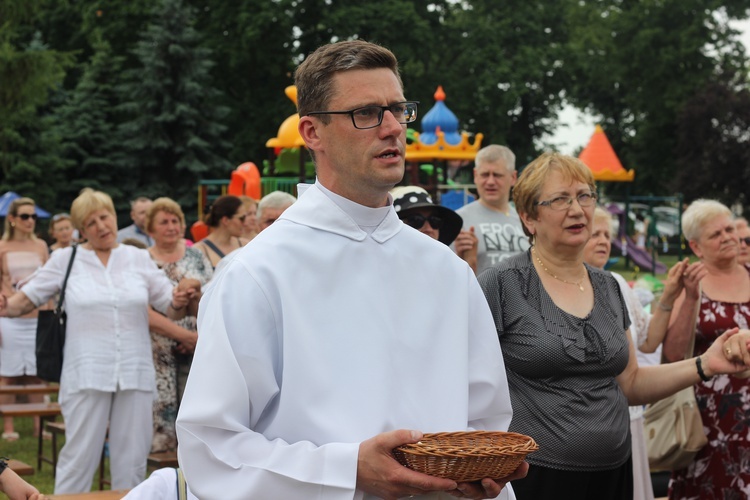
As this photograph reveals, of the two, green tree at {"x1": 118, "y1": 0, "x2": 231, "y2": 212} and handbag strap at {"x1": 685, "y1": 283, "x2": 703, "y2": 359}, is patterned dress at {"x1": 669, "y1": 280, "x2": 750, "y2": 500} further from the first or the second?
green tree at {"x1": 118, "y1": 0, "x2": 231, "y2": 212}

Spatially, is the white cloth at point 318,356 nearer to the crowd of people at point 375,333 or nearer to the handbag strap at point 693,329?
the crowd of people at point 375,333

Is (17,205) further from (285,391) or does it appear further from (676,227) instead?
(676,227)

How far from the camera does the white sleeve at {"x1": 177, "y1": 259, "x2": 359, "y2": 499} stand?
252cm

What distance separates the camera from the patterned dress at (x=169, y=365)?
7680 mm

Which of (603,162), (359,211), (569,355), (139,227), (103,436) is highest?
(603,162)

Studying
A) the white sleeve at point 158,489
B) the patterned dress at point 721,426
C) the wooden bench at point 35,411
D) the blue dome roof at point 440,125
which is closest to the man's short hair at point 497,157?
the patterned dress at point 721,426

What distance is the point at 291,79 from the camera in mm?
36281

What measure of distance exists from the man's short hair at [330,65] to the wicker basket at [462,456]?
876mm

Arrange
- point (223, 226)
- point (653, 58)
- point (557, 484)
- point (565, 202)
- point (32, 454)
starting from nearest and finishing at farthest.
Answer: point (557, 484) < point (565, 202) < point (223, 226) < point (32, 454) < point (653, 58)

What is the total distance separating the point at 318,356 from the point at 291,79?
34.3 metres

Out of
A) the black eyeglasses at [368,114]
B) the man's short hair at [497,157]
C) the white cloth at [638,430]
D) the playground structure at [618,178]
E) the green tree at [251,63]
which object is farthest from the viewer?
the green tree at [251,63]

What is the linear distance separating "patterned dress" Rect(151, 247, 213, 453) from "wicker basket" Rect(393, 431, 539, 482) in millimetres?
5242

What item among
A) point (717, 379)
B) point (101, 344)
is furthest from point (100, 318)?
point (717, 379)

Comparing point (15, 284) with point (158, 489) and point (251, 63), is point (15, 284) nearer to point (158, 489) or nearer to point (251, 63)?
point (158, 489)
